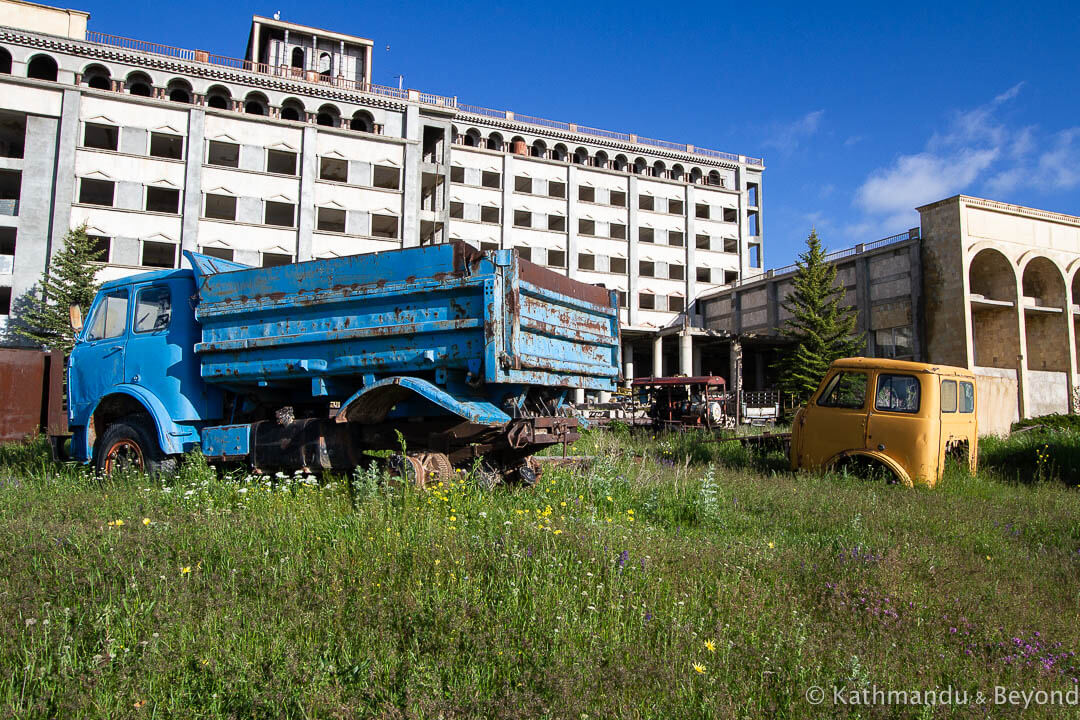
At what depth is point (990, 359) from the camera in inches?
1428

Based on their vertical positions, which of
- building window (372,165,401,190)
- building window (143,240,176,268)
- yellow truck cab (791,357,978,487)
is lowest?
yellow truck cab (791,357,978,487)

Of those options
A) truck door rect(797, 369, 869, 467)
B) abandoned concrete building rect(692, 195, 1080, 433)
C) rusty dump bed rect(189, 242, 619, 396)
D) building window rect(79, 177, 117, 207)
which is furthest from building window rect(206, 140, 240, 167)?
truck door rect(797, 369, 869, 467)

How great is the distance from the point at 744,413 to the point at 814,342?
274 inches

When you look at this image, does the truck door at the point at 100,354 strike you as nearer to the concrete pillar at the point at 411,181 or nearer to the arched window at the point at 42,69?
the concrete pillar at the point at 411,181

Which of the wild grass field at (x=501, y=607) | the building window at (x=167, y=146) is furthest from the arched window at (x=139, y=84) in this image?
the wild grass field at (x=501, y=607)

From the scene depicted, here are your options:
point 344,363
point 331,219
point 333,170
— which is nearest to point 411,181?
point 333,170

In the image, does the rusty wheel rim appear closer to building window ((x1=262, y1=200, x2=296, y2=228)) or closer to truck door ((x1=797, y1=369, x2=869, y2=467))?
truck door ((x1=797, y1=369, x2=869, y2=467))

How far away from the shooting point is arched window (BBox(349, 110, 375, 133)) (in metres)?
38.9

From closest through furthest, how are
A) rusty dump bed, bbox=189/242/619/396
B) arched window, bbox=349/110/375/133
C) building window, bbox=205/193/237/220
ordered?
rusty dump bed, bbox=189/242/619/396 → building window, bbox=205/193/237/220 → arched window, bbox=349/110/375/133

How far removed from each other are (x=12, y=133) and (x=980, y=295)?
172ft

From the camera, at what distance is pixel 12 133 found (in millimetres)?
34656

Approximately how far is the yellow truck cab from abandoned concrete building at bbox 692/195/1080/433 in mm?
23386

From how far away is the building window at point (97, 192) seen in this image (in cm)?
3262

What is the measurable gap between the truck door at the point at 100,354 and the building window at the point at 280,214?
28734 mm
